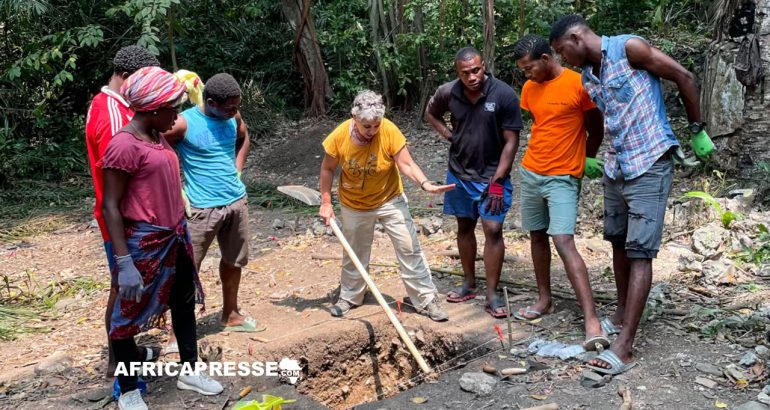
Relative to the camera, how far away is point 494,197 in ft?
15.1

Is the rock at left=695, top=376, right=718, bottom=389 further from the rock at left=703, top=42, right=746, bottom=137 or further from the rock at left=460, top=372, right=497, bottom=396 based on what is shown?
the rock at left=703, top=42, right=746, bottom=137

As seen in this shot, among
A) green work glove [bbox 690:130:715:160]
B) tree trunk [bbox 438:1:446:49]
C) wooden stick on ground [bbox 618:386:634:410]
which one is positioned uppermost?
tree trunk [bbox 438:1:446:49]

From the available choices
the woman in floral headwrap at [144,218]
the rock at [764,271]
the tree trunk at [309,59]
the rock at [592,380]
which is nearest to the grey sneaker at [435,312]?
the rock at [592,380]

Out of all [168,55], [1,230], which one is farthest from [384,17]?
[1,230]

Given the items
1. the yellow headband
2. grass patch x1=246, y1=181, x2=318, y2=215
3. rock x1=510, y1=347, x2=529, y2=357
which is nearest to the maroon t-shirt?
the yellow headband

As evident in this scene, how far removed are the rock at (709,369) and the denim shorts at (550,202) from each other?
98 centimetres

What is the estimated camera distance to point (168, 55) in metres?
12.5

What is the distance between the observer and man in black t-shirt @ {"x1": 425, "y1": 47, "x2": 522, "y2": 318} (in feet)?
15.0

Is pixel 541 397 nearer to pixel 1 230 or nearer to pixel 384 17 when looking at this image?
pixel 1 230

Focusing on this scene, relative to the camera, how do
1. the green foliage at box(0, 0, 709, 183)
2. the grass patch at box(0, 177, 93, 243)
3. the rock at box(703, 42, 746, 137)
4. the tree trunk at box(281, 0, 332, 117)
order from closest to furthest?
1. the rock at box(703, 42, 746, 137)
2. the grass patch at box(0, 177, 93, 243)
3. the green foliage at box(0, 0, 709, 183)
4. the tree trunk at box(281, 0, 332, 117)

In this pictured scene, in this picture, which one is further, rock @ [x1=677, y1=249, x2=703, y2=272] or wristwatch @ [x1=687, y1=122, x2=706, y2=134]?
rock @ [x1=677, y1=249, x2=703, y2=272]

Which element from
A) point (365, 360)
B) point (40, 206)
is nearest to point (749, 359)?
point (365, 360)

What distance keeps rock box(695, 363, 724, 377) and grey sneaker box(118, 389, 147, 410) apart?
2824 millimetres

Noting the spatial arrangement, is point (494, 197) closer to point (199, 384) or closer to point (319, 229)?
point (199, 384)
